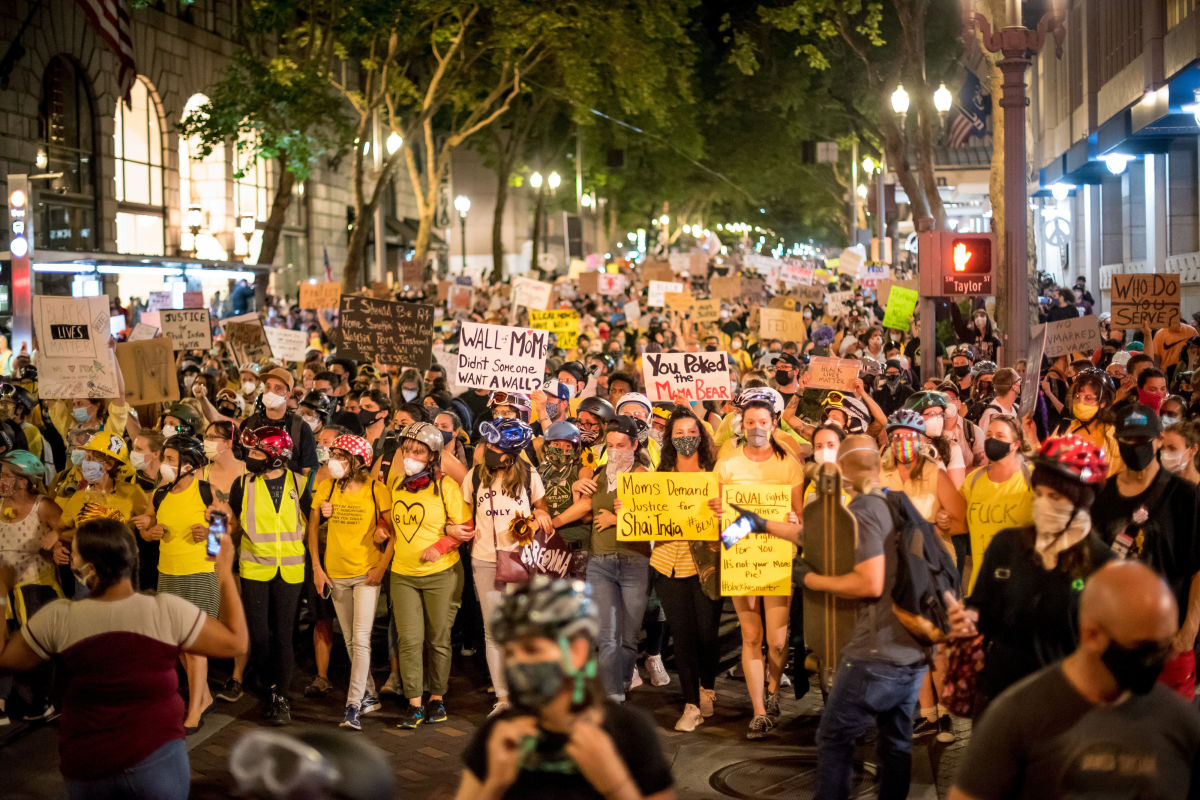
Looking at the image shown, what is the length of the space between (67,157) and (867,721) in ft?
96.9

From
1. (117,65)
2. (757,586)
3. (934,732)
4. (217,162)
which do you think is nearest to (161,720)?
(757,586)

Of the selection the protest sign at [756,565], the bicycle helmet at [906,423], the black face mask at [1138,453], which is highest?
the bicycle helmet at [906,423]

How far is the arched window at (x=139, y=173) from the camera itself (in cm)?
3444

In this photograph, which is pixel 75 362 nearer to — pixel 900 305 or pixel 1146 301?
pixel 900 305

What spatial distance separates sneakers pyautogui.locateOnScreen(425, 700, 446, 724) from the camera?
8328mm

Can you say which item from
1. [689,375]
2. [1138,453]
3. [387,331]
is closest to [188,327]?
[387,331]

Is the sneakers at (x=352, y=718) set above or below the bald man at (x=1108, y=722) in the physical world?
below

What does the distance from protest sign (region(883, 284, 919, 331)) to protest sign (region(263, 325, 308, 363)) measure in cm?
728

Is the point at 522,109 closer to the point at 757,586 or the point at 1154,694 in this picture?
the point at 757,586

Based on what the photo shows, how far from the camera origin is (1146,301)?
15273mm

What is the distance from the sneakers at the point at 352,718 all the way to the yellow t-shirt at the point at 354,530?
761mm

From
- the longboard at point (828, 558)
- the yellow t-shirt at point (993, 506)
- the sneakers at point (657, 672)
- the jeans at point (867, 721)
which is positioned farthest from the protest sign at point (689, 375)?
the jeans at point (867, 721)

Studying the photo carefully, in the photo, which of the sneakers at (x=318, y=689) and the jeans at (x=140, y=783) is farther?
the sneakers at (x=318, y=689)

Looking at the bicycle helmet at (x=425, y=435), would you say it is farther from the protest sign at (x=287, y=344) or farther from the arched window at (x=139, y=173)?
the arched window at (x=139, y=173)
